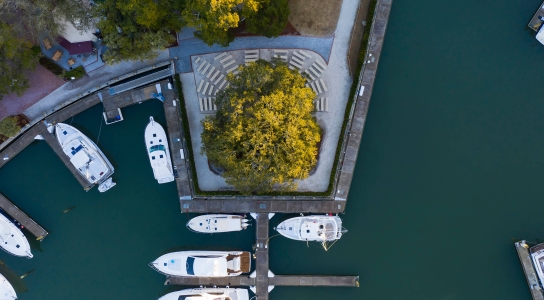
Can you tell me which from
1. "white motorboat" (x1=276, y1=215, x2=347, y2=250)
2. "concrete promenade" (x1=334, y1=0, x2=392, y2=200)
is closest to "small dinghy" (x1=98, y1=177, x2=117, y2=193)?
"white motorboat" (x1=276, y1=215, x2=347, y2=250)

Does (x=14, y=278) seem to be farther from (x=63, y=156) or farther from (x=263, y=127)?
(x=263, y=127)

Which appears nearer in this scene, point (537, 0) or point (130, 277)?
point (537, 0)

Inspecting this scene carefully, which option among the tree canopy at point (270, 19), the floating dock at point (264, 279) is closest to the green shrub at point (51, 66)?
the tree canopy at point (270, 19)

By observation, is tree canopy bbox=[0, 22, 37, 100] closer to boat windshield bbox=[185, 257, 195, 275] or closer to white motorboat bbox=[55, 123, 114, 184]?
white motorboat bbox=[55, 123, 114, 184]

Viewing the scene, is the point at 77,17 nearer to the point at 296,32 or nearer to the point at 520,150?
the point at 296,32

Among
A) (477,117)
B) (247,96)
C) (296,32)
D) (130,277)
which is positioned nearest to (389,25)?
(296,32)

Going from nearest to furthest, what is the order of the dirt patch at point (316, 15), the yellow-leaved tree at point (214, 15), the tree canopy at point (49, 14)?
the yellow-leaved tree at point (214, 15) → the tree canopy at point (49, 14) → the dirt patch at point (316, 15)

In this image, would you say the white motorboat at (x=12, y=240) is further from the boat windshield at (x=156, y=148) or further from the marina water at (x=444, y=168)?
the marina water at (x=444, y=168)
